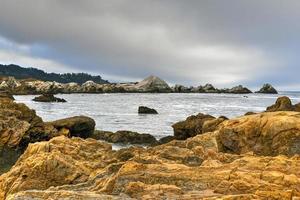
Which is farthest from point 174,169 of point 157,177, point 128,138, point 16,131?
point 128,138

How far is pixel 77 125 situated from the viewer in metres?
41.0

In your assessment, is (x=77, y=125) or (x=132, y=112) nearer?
(x=77, y=125)

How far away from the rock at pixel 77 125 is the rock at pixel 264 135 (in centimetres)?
2047

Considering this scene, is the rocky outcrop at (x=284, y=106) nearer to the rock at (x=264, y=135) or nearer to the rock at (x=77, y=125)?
the rock at (x=77, y=125)

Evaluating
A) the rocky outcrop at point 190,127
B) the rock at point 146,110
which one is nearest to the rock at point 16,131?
the rocky outcrop at point 190,127

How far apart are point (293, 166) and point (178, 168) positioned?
110 inches

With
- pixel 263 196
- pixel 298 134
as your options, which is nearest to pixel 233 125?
pixel 298 134

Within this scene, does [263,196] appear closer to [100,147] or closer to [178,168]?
[178,168]

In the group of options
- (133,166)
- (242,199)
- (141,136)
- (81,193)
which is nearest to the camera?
(242,199)

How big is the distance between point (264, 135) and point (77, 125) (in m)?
23.3

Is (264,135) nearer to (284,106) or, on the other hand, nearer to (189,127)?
(284,106)

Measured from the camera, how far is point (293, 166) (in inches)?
470

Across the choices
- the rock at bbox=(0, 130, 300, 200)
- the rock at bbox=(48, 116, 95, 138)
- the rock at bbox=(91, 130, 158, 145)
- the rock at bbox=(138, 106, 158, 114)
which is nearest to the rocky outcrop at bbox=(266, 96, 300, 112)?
the rock at bbox=(91, 130, 158, 145)

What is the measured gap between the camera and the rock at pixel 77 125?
40125mm
